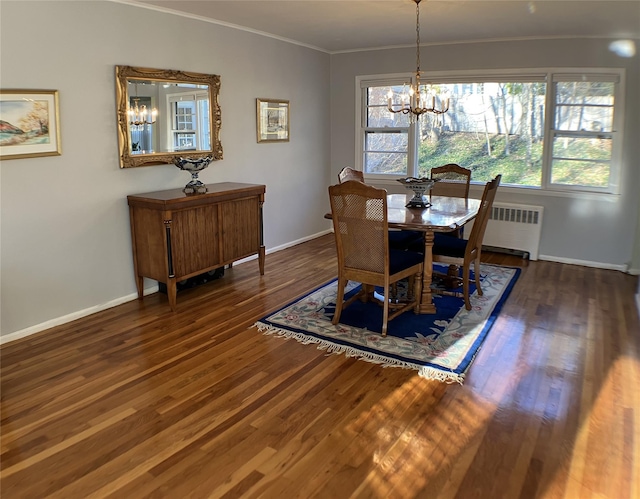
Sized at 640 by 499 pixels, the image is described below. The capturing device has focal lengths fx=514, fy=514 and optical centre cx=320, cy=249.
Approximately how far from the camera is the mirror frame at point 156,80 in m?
4.03

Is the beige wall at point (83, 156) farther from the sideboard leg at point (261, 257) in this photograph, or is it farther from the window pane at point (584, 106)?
the window pane at point (584, 106)

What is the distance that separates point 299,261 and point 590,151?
129 inches

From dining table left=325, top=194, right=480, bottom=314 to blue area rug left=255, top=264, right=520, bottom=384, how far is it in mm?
211

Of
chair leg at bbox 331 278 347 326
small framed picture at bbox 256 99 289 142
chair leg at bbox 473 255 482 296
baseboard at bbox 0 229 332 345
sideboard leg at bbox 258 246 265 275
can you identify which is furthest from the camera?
small framed picture at bbox 256 99 289 142

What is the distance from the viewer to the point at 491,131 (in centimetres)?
596

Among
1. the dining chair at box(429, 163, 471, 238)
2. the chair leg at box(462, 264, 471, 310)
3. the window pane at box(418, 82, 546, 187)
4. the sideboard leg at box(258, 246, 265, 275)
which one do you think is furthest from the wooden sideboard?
the window pane at box(418, 82, 546, 187)

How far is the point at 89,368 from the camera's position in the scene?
3182 millimetres

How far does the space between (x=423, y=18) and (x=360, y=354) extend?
3074 millimetres

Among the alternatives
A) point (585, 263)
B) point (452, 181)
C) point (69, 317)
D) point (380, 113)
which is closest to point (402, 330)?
point (452, 181)

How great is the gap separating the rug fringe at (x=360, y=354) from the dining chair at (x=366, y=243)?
1.01 ft

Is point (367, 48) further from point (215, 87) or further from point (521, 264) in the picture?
point (521, 264)

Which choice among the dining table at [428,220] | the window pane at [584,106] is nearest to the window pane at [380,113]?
the window pane at [584,106]

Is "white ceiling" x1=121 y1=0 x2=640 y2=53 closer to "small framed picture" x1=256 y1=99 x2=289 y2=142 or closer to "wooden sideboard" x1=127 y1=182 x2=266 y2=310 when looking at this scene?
"small framed picture" x1=256 y1=99 x2=289 y2=142

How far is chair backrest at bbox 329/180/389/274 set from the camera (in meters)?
3.39
